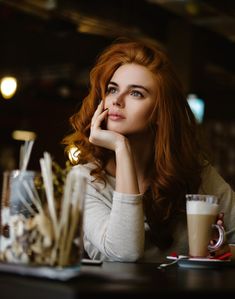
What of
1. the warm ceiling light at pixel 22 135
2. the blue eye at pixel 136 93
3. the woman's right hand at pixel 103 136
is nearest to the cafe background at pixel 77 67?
the warm ceiling light at pixel 22 135

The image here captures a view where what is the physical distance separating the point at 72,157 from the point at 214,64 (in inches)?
308

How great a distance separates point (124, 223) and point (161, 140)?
0.52 m

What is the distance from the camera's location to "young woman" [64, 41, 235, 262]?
2373 mm

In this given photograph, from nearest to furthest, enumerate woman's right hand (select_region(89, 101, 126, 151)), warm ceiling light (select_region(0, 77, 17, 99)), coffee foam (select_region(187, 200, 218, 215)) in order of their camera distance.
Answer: coffee foam (select_region(187, 200, 218, 215)) → woman's right hand (select_region(89, 101, 126, 151)) → warm ceiling light (select_region(0, 77, 17, 99))

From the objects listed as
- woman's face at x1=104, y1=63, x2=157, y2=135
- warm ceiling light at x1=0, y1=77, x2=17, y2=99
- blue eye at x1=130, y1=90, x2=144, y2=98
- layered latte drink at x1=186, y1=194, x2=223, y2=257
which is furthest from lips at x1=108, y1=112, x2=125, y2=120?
warm ceiling light at x1=0, y1=77, x2=17, y2=99

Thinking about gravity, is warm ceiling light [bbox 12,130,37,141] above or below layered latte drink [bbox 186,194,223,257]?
above

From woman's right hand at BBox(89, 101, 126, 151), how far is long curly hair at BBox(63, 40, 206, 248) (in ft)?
0.47

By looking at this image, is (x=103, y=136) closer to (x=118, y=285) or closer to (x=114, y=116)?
(x=114, y=116)

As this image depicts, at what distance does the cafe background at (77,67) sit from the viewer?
8.74 metres

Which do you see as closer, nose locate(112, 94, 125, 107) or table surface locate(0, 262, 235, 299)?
table surface locate(0, 262, 235, 299)

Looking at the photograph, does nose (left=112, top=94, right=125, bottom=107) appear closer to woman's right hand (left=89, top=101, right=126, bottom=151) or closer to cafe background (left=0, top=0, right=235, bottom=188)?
woman's right hand (left=89, top=101, right=126, bottom=151)

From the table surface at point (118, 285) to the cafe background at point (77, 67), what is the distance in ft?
21.4

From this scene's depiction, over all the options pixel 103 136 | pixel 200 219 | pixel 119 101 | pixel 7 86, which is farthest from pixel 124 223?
pixel 7 86

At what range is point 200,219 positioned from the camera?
203 cm
